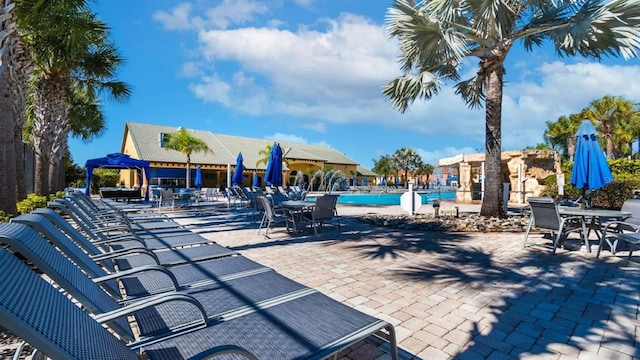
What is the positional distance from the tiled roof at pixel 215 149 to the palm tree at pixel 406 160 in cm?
2285

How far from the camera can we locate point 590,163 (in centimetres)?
630

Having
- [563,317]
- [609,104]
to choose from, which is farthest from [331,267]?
[609,104]

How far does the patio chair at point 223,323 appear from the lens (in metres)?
1.40

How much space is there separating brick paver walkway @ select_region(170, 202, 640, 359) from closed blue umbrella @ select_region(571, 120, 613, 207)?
1607 millimetres

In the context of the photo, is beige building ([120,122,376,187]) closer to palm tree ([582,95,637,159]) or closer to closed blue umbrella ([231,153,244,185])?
closed blue umbrella ([231,153,244,185])

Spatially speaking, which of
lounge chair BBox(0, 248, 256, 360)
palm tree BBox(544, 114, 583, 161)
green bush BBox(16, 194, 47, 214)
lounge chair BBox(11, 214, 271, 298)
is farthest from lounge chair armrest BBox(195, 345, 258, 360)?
palm tree BBox(544, 114, 583, 161)

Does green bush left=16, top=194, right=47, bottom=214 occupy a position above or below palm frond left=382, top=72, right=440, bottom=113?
below

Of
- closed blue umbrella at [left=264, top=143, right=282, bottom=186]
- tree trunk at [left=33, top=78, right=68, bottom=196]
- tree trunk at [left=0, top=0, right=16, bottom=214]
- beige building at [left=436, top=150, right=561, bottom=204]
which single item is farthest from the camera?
beige building at [left=436, top=150, right=561, bottom=204]

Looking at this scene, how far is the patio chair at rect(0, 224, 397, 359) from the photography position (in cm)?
140

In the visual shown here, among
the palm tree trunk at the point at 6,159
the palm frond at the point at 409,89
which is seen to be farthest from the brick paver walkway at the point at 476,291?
the palm frond at the point at 409,89

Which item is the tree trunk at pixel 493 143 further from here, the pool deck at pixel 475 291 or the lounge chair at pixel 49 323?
the lounge chair at pixel 49 323

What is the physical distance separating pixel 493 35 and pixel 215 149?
26.9m

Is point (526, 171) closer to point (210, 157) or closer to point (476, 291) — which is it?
point (476, 291)

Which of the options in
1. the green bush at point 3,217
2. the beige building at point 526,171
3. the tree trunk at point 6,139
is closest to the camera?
the green bush at point 3,217
